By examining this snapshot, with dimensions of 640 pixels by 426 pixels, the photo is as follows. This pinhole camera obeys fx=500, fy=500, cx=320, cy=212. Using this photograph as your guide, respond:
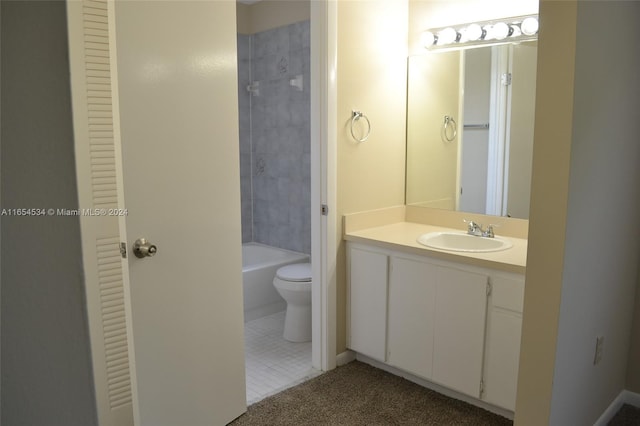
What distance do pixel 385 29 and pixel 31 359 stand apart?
9.15 feet

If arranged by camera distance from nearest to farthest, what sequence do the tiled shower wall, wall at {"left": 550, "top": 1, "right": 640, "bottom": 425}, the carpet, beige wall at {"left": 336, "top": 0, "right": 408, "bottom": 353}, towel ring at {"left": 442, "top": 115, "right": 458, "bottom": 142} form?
wall at {"left": 550, "top": 1, "right": 640, "bottom": 425} < the carpet < beige wall at {"left": 336, "top": 0, "right": 408, "bottom": 353} < towel ring at {"left": 442, "top": 115, "right": 458, "bottom": 142} < the tiled shower wall

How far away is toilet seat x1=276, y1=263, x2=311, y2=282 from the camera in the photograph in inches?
132

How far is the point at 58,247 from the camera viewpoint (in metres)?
0.64

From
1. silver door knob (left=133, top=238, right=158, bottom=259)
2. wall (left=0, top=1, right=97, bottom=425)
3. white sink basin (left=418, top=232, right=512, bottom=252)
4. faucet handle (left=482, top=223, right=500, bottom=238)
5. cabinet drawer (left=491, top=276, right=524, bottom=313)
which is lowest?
cabinet drawer (left=491, top=276, right=524, bottom=313)

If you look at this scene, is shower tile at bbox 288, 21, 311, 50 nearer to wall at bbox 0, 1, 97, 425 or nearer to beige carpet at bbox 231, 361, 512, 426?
beige carpet at bbox 231, 361, 512, 426

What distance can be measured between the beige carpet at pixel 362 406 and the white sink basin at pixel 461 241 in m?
0.80

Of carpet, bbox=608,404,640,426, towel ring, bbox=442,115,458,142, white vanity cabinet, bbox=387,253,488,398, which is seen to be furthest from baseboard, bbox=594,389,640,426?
towel ring, bbox=442,115,458,142

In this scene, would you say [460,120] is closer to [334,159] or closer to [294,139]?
[334,159]

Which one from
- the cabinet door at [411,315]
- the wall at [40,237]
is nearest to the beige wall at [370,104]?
the cabinet door at [411,315]

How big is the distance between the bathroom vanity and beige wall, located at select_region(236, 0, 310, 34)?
2048 millimetres

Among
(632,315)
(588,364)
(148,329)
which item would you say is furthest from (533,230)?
(148,329)

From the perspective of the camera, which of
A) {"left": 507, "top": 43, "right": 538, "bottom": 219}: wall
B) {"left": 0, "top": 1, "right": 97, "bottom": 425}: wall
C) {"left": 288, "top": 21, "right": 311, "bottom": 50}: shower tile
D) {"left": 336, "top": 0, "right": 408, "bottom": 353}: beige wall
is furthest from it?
{"left": 288, "top": 21, "right": 311, "bottom": 50}: shower tile

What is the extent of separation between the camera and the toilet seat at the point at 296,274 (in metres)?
3.34

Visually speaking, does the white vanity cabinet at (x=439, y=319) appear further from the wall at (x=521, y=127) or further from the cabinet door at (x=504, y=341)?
the wall at (x=521, y=127)
